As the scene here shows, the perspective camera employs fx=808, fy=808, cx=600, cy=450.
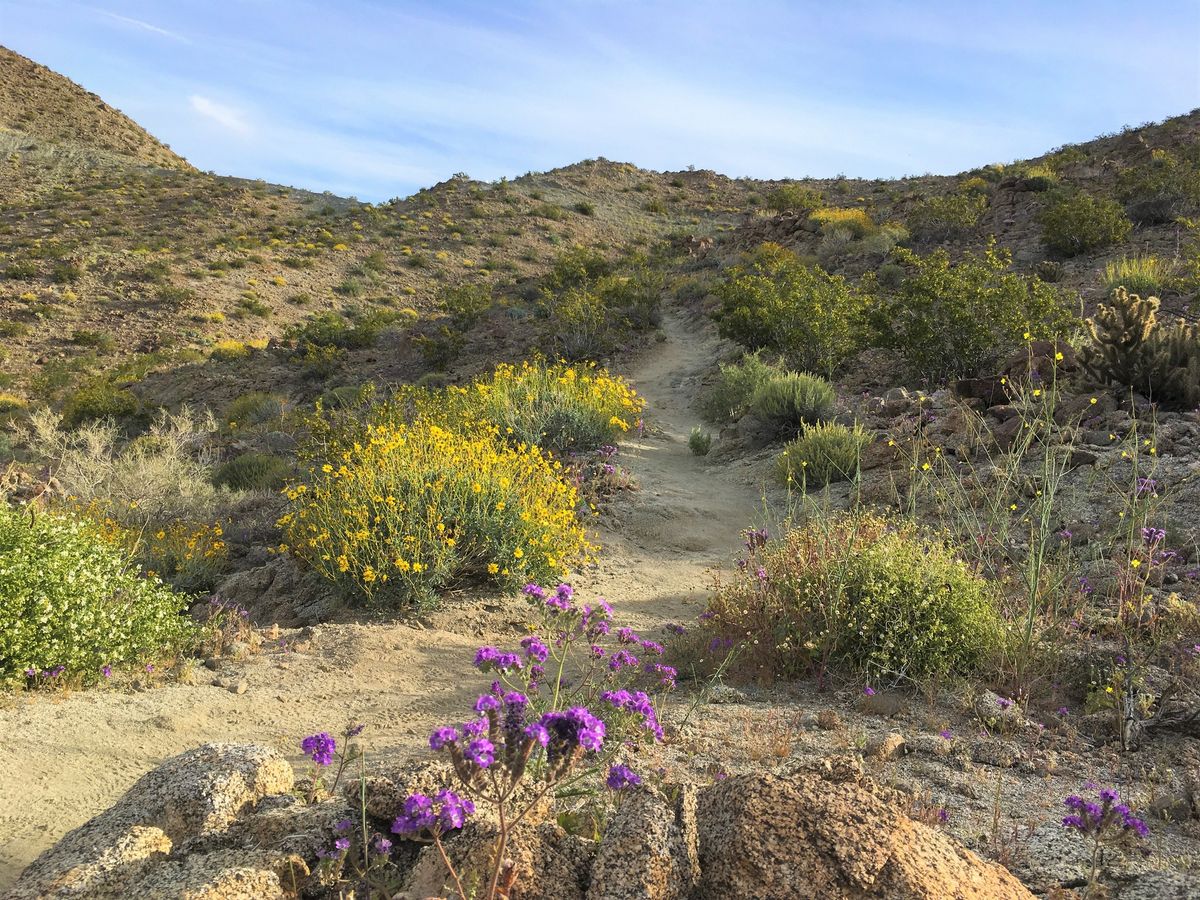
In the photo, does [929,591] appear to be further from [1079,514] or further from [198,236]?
[198,236]

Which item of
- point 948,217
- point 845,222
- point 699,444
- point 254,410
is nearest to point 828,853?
point 699,444

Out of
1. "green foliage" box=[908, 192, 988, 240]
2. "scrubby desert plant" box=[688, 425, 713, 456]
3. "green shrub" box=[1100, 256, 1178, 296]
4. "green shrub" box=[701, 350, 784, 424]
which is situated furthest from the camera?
"green foliage" box=[908, 192, 988, 240]

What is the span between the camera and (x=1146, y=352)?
28.7 ft

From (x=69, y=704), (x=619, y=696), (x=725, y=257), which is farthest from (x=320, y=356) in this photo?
(x=619, y=696)

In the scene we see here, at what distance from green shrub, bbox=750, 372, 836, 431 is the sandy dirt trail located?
135 inches

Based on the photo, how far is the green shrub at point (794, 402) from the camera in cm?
1104

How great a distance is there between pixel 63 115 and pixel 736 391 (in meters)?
52.9

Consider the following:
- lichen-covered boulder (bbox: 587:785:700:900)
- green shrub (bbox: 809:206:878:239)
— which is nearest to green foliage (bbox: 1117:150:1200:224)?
green shrub (bbox: 809:206:878:239)

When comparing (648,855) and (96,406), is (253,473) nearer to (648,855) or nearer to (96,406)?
(96,406)

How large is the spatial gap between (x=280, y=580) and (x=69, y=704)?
3.09 m

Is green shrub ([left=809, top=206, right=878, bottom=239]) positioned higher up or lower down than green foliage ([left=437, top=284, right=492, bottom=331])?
higher up

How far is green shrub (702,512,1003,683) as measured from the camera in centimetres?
442

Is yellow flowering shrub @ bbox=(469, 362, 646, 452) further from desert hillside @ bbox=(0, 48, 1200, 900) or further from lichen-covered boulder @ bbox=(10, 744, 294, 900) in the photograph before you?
lichen-covered boulder @ bbox=(10, 744, 294, 900)

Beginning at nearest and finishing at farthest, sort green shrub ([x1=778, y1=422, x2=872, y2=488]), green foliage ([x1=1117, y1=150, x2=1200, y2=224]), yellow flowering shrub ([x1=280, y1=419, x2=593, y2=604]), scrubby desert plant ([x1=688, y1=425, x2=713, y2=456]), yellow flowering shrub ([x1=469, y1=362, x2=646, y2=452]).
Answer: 1. yellow flowering shrub ([x1=280, y1=419, x2=593, y2=604])
2. green shrub ([x1=778, y1=422, x2=872, y2=488])
3. yellow flowering shrub ([x1=469, y1=362, x2=646, y2=452])
4. scrubby desert plant ([x1=688, y1=425, x2=713, y2=456])
5. green foliage ([x1=1117, y1=150, x2=1200, y2=224])
